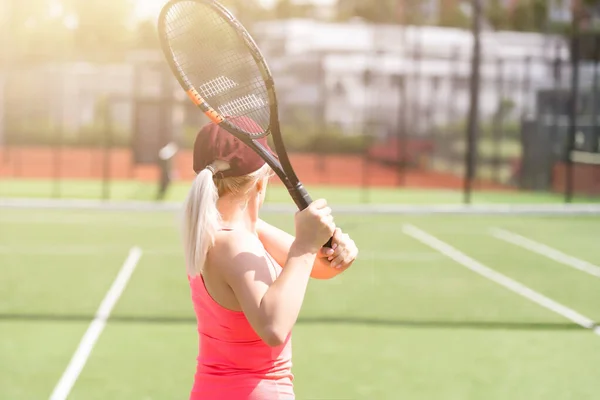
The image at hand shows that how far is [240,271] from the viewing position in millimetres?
2635

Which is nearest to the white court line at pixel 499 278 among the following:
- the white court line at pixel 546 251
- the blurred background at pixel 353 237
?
the blurred background at pixel 353 237

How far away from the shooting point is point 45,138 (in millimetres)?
36438

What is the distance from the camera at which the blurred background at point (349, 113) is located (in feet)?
69.9

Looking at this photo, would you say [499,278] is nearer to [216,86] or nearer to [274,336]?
[216,86]

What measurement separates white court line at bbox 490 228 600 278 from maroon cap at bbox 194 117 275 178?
896cm

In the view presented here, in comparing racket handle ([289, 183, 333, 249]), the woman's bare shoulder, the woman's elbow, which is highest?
racket handle ([289, 183, 333, 249])

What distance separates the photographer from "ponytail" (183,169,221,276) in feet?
8.70

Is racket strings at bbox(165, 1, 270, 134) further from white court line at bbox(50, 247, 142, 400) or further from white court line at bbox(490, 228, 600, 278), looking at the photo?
white court line at bbox(490, 228, 600, 278)

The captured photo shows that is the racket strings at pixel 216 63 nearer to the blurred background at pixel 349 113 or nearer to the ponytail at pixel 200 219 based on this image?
the ponytail at pixel 200 219

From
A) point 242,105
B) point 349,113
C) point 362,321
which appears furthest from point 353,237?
point 349,113

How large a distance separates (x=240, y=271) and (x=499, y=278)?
8297mm

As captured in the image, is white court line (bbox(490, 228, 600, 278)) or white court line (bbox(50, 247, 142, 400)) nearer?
white court line (bbox(50, 247, 142, 400))

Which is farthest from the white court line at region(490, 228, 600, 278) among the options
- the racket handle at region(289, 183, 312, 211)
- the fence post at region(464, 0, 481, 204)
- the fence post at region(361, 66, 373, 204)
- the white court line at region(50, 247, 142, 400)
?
the racket handle at region(289, 183, 312, 211)

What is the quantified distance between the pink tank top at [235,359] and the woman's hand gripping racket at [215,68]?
614 millimetres
